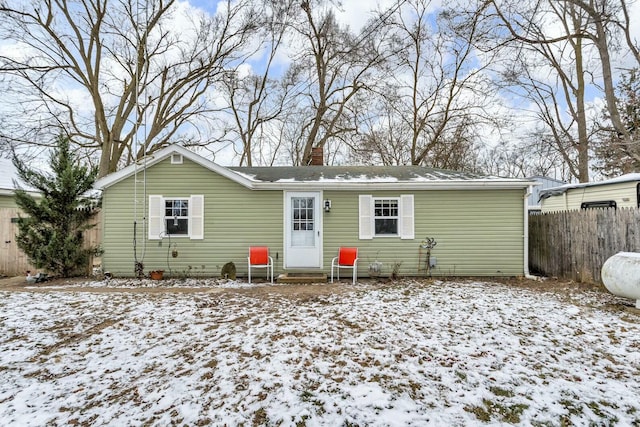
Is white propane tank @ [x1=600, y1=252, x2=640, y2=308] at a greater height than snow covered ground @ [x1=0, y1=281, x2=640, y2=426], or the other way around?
white propane tank @ [x1=600, y1=252, x2=640, y2=308]

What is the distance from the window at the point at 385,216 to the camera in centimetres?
879

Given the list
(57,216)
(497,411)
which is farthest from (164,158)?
(497,411)

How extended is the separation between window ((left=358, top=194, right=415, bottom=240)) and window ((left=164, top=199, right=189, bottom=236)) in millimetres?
4516

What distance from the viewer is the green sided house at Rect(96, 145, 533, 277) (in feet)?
28.3

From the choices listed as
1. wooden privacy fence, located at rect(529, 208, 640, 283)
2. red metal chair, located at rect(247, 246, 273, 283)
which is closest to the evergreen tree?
red metal chair, located at rect(247, 246, 273, 283)

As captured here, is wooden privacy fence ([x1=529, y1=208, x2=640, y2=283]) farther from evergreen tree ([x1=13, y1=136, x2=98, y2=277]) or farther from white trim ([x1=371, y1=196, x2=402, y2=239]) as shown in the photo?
evergreen tree ([x1=13, y1=136, x2=98, y2=277])

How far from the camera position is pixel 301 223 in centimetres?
882

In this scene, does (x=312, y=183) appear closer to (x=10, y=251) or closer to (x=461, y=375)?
(x=461, y=375)

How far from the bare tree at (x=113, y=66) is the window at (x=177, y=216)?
618 centimetres

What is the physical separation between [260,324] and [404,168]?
749cm

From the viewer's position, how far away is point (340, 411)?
269 centimetres

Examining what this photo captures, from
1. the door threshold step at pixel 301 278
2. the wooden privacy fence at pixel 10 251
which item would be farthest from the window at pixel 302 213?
the wooden privacy fence at pixel 10 251

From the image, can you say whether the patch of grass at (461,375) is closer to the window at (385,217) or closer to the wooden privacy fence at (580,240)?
the window at (385,217)

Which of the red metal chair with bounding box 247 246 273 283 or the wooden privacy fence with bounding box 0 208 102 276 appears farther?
the wooden privacy fence with bounding box 0 208 102 276
